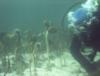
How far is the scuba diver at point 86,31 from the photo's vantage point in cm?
599

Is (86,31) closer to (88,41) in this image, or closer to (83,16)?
(88,41)

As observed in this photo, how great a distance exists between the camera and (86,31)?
6023 mm

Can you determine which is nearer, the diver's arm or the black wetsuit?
the black wetsuit

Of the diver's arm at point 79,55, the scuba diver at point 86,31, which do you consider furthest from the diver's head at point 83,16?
the diver's arm at point 79,55

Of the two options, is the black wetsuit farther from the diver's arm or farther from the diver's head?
the diver's head

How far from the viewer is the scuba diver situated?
5988 mm

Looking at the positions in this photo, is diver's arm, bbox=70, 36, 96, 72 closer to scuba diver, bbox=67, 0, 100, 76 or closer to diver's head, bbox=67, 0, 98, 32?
scuba diver, bbox=67, 0, 100, 76

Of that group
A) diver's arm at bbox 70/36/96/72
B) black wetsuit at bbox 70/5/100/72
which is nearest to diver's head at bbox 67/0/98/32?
black wetsuit at bbox 70/5/100/72

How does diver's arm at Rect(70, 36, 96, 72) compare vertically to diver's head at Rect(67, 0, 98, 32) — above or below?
below

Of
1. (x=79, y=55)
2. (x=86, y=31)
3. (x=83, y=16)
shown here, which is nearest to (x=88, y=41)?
(x=86, y=31)

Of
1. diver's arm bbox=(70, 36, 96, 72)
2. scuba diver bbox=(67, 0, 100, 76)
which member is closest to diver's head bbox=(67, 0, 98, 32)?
scuba diver bbox=(67, 0, 100, 76)

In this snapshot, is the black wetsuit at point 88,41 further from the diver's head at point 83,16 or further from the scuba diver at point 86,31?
the diver's head at point 83,16

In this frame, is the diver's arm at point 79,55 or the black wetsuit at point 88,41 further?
the diver's arm at point 79,55

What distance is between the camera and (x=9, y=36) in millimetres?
11352
